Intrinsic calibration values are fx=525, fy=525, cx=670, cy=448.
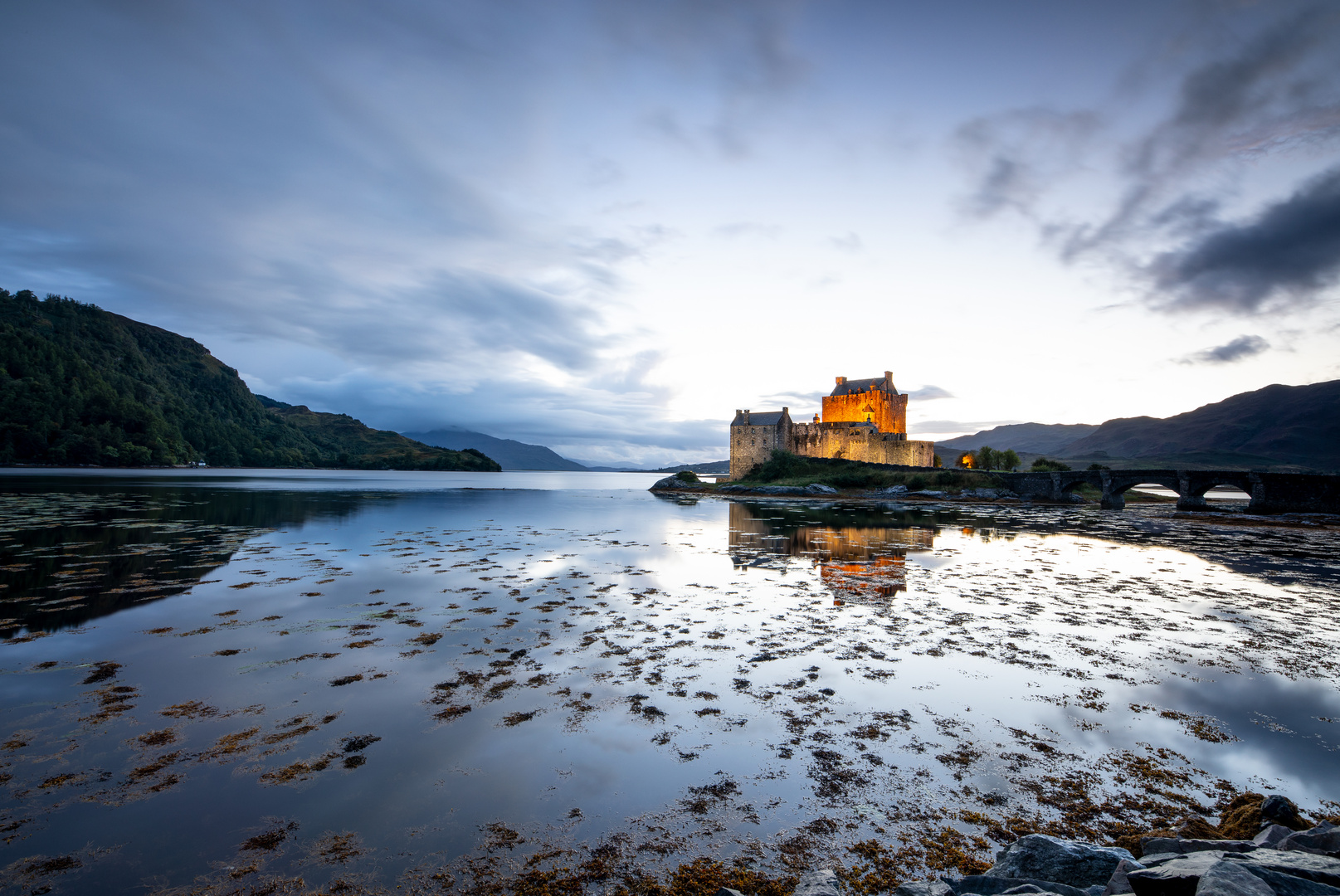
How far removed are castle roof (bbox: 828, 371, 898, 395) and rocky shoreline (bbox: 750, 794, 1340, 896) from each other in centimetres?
8449

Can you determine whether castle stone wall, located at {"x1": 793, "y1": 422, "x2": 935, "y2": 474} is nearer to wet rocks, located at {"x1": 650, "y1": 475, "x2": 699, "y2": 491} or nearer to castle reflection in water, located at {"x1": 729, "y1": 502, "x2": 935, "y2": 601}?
wet rocks, located at {"x1": 650, "y1": 475, "x2": 699, "y2": 491}

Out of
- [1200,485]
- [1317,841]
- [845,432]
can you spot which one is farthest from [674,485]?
[1317,841]

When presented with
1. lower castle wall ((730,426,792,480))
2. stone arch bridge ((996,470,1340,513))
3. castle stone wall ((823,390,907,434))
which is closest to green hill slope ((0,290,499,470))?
lower castle wall ((730,426,792,480))

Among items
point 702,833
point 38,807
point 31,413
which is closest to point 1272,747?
point 702,833

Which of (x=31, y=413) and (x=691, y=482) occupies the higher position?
(x=31, y=413)

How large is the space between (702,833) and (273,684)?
299 inches

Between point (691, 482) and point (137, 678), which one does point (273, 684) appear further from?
point (691, 482)

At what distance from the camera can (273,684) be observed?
8.55 meters

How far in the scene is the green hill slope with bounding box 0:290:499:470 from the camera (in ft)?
356

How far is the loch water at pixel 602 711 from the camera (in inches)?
201

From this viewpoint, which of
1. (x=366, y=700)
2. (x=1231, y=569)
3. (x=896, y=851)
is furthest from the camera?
(x=1231, y=569)

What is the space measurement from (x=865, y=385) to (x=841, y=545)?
6683 centimetres

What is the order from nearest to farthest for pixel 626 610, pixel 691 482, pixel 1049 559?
pixel 626 610, pixel 1049 559, pixel 691 482

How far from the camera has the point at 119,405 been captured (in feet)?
409
